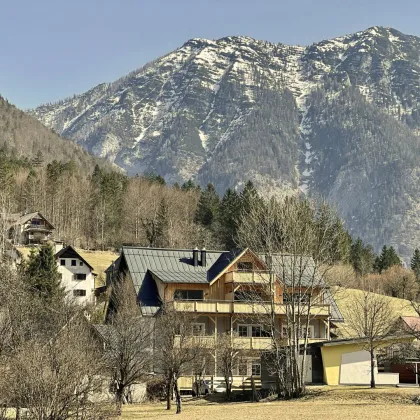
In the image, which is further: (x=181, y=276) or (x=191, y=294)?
(x=181, y=276)

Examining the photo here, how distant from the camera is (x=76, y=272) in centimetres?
10288

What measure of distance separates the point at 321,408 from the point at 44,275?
40507 millimetres

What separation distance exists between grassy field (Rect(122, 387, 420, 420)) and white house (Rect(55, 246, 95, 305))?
5137 centimetres

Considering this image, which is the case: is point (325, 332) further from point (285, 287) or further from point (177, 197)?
point (177, 197)

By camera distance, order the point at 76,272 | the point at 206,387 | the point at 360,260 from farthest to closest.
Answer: the point at 360,260 → the point at 76,272 → the point at 206,387

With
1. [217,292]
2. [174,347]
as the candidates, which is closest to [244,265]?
[217,292]

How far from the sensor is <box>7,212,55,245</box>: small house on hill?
398ft

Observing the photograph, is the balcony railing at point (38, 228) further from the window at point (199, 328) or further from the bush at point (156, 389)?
the bush at point (156, 389)

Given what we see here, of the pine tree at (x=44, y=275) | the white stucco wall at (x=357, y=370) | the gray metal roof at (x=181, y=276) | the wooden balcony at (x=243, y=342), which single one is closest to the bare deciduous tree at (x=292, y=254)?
the white stucco wall at (x=357, y=370)

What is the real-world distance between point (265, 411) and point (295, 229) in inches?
495

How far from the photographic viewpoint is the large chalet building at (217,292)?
66125mm

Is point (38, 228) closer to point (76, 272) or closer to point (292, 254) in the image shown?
point (76, 272)

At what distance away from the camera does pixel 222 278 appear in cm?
7169

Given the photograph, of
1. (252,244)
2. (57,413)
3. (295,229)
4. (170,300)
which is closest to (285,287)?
(295,229)
